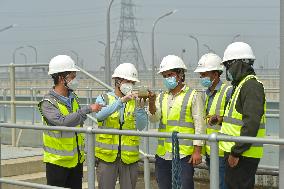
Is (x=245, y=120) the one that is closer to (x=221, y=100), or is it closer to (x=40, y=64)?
(x=221, y=100)

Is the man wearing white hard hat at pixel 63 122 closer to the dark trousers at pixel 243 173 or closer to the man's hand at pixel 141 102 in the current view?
the man's hand at pixel 141 102

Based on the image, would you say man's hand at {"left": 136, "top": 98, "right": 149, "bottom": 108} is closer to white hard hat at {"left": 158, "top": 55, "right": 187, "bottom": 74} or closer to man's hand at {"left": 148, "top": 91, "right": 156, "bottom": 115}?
man's hand at {"left": 148, "top": 91, "right": 156, "bottom": 115}

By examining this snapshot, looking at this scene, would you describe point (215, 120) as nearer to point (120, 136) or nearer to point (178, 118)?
point (178, 118)

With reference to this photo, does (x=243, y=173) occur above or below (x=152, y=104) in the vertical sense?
below

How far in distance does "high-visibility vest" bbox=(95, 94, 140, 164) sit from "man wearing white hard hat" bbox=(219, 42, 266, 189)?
3.30 feet

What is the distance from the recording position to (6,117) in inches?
469

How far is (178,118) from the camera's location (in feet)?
16.5

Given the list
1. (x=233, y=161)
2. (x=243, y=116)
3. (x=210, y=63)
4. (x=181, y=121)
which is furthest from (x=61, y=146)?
(x=243, y=116)

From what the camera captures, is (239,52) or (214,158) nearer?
(214,158)

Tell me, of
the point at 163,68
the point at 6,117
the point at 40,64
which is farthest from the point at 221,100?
the point at 6,117

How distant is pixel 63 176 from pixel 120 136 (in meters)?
0.65

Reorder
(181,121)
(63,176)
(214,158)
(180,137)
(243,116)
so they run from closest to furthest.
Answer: (214,158) < (180,137) < (243,116) < (181,121) < (63,176)

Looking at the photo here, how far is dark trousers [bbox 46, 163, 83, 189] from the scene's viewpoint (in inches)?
205

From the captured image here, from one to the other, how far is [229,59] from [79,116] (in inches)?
57.9
